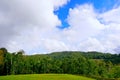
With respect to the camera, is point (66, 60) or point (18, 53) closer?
point (18, 53)

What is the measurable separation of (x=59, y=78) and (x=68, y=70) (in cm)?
5553

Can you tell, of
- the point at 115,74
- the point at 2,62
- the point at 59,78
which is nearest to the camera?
the point at 59,78

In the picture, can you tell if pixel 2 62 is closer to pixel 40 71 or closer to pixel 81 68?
pixel 40 71

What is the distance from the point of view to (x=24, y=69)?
103438mm

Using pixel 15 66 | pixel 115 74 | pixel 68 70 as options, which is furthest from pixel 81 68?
pixel 15 66

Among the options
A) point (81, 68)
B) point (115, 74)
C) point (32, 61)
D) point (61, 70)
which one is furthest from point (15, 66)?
point (115, 74)

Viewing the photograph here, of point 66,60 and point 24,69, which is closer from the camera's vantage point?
point 24,69

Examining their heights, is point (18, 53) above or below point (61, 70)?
above

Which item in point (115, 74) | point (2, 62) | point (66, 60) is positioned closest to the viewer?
point (2, 62)

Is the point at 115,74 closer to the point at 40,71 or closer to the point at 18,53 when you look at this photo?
the point at 40,71

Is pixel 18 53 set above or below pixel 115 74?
above

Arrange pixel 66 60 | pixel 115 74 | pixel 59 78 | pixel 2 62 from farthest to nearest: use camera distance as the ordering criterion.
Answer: pixel 66 60
pixel 115 74
pixel 2 62
pixel 59 78

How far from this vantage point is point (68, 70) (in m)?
107

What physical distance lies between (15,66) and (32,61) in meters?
12.7
